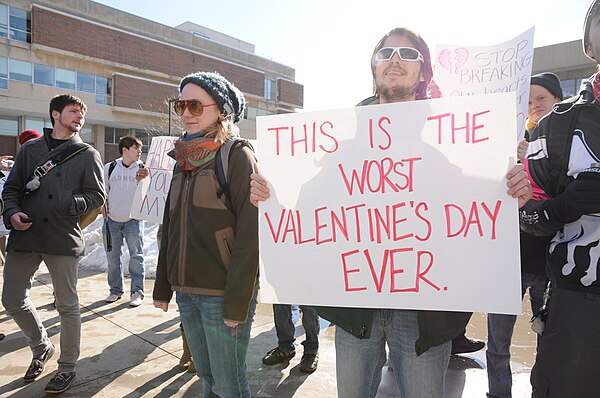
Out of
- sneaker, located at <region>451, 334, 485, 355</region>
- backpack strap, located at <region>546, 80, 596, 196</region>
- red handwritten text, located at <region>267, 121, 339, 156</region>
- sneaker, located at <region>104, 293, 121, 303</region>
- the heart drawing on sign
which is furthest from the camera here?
sneaker, located at <region>104, 293, 121, 303</region>

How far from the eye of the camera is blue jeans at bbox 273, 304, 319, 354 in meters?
3.53

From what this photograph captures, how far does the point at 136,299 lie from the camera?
531 centimetres

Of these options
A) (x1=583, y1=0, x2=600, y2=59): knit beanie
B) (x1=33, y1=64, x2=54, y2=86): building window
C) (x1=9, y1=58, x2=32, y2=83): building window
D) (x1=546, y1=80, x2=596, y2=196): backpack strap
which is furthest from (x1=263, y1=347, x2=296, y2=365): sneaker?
(x1=33, y1=64, x2=54, y2=86): building window

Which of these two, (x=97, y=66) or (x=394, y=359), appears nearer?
(x=394, y=359)

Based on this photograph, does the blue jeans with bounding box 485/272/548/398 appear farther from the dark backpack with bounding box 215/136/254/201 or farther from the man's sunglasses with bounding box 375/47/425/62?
the dark backpack with bounding box 215/136/254/201

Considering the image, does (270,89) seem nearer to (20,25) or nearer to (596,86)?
(20,25)

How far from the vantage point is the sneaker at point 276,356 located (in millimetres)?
3561

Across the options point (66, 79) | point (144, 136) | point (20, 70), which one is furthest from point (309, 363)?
point (144, 136)

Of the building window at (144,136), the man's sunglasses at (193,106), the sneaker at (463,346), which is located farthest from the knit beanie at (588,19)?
the building window at (144,136)

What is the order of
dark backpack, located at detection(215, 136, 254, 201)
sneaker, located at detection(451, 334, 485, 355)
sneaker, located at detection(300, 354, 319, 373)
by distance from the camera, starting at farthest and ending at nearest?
sneaker, located at detection(451, 334, 485, 355), sneaker, located at detection(300, 354, 319, 373), dark backpack, located at detection(215, 136, 254, 201)

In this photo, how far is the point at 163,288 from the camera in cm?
232

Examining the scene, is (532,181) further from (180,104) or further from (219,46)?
(219,46)

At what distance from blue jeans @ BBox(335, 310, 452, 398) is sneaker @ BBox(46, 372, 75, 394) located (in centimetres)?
244

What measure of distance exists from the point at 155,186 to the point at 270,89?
38.1m
